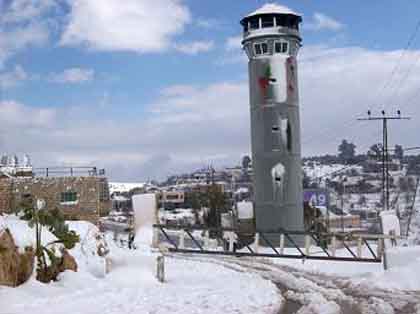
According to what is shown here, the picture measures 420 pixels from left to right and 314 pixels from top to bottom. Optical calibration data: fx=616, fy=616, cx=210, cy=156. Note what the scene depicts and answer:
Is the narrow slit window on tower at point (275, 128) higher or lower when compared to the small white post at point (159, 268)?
higher

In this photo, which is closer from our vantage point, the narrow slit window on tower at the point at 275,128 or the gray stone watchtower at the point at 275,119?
the narrow slit window on tower at the point at 275,128

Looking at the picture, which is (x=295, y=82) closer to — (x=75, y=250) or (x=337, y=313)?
(x=75, y=250)

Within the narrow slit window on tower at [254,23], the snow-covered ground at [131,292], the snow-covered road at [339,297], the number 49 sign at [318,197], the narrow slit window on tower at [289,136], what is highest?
the narrow slit window on tower at [254,23]

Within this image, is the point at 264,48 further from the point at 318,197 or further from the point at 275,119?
the point at 318,197

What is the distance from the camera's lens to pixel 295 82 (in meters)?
42.8

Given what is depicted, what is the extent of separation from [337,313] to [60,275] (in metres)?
6.85

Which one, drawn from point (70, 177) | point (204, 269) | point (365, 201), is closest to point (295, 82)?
point (70, 177)

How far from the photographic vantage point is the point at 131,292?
14141 millimetres

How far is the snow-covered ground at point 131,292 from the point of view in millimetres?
12000

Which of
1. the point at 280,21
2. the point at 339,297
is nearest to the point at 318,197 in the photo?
the point at 280,21

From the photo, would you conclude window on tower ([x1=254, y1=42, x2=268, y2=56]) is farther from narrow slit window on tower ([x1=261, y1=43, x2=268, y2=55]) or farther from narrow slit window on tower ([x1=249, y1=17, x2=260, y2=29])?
narrow slit window on tower ([x1=249, y1=17, x2=260, y2=29])

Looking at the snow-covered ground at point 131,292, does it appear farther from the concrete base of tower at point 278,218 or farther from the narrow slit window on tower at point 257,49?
the narrow slit window on tower at point 257,49

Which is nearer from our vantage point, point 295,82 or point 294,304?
point 294,304

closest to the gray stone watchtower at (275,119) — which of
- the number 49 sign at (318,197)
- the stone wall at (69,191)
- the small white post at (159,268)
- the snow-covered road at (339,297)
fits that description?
the stone wall at (69,191)
